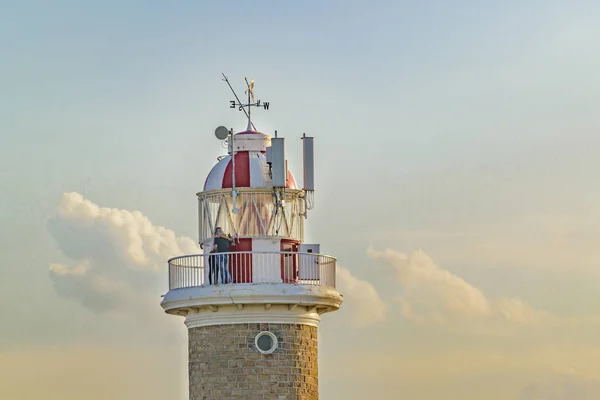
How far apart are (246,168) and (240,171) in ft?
0.56

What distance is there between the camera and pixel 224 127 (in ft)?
161

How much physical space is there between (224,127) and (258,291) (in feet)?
13.5

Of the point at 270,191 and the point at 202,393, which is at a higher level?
the point at 270,191

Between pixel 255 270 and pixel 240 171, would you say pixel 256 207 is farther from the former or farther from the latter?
pixel 255 270

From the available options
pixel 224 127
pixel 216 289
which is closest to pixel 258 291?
pixel 216 289

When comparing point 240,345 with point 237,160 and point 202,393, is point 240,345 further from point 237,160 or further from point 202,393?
point 237,160

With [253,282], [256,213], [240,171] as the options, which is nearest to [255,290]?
[253,282]

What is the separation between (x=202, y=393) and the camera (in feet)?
159

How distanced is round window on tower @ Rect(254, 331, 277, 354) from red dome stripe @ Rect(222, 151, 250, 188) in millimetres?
3604

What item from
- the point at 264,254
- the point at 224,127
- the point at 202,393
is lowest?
the point at 202,393

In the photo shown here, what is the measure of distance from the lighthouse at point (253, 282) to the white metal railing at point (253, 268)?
2 cm

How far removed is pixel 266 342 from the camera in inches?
1902

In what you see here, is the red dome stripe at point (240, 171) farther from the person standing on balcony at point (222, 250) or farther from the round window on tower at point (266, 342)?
the round window on tower at point (266, 342)

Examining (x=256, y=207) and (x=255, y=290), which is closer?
(x=255, y=290)
